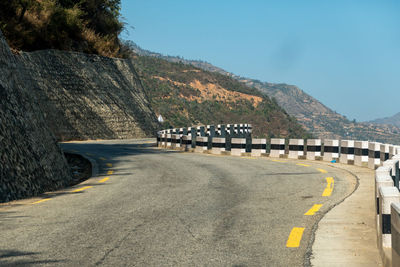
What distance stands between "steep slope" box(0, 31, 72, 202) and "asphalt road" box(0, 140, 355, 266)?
0.51 m

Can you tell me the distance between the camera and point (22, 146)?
440 inches

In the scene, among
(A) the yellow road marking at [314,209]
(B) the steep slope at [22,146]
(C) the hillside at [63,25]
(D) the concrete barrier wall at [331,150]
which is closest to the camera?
(A) the yellow road marking at [314,209]

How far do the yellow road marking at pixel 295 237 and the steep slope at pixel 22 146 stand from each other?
5.48m

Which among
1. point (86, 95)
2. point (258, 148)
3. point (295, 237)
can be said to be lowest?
point (295, 237)

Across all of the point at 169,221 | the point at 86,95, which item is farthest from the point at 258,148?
the point at 86,95

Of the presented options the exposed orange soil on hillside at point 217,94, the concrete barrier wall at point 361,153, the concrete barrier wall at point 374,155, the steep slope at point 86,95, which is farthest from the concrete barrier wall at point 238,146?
the exposed orange soil on hillside at point 217,94

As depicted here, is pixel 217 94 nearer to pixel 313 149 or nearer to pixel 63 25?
pixel 63 25

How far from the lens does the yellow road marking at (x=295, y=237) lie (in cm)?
643

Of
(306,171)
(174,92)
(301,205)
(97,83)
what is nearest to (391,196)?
(301,205)

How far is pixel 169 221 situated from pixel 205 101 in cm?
12514

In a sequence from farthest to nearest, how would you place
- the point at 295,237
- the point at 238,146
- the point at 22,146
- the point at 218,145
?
the point at 218,145 → the point at 238,146 → the point at 22,146 → the point at 295,237

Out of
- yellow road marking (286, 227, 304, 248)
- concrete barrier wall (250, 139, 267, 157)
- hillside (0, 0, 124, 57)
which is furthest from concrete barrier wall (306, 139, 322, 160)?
hillside (0, 0, 124, 57)

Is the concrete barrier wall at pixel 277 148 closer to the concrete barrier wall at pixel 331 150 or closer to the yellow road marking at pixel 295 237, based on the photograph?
the concrete barrier wall at pixel 331 150

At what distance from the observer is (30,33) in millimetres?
36344
